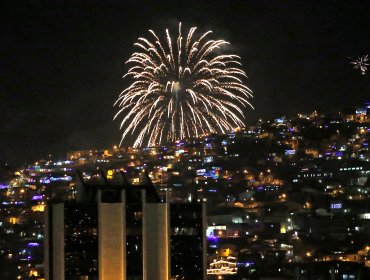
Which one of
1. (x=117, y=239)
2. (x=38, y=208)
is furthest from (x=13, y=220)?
(x=117, y=239)

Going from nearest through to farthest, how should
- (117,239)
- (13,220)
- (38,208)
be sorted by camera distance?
1. (117,239)
2. (13,220)
3. (38,208)

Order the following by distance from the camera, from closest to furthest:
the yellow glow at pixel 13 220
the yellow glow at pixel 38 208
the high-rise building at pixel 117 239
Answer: the high-rise building at pixel 117 239 < the yellow glow at pixel 13 220 < the yellow glow at pixel 38 208

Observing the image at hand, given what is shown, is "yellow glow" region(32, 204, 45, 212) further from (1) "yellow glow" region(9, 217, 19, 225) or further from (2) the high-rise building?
(2) the high-rise building

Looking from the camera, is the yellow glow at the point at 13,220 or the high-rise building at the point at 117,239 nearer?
the high-rise building at the point at 117,239

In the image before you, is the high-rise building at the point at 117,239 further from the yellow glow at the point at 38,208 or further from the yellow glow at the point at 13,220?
the yellow glow at the point at 38,208

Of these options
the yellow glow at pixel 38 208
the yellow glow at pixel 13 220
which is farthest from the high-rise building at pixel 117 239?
the yellow glow at pixel 38 208

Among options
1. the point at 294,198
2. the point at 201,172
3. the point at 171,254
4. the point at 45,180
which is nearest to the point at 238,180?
the point at 201,172

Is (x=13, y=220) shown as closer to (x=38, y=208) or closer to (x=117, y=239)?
(x=38, y=208)

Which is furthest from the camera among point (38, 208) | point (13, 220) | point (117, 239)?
point (38, 208)
